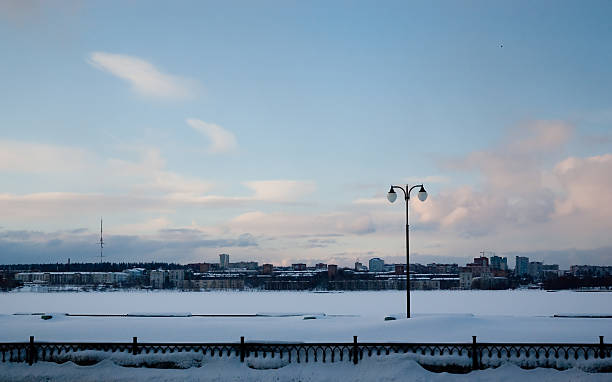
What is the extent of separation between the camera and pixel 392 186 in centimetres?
2895

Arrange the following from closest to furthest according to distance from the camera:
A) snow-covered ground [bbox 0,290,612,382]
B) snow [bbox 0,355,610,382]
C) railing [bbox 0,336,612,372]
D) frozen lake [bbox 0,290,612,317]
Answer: snow [bbox 0,355,610,382] → snow-covered ground [bbox 0,290,612,382] → railing [bbox 0,336,612,372] → frozen lake [bbox 0,290,612,317]

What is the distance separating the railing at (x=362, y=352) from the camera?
1995 cm

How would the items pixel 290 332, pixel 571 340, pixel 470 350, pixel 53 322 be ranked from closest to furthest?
pixel 470 350 < pixel 571 340 < pixel 290 332 < pixel 53 322

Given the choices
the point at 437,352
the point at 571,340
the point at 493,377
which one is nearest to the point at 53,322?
the point at 437,352

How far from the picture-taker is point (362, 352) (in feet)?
67.5

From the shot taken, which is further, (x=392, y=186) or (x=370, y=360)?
(x=392, y=186)

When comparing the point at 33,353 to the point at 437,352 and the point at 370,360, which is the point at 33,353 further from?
the point at 437,352

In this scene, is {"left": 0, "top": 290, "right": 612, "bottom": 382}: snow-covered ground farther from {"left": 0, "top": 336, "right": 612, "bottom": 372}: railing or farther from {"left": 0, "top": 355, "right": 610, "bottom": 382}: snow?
{"left": 0, "top": 336, "right": 612, "bottom": 372}: railing

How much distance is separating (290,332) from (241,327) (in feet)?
11.6

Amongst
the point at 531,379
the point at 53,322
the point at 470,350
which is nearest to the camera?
the point at 531,379

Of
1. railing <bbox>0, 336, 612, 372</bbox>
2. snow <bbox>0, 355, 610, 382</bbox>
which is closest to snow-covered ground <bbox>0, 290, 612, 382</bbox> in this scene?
snow <bbox>0, 355, 610, 382</bbox>

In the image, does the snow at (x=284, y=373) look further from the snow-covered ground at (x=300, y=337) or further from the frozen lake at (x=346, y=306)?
the frozen lake at (x=346, y=306)

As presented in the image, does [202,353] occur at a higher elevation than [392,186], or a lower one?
lower

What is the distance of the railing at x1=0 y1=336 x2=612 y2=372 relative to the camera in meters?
20.0
